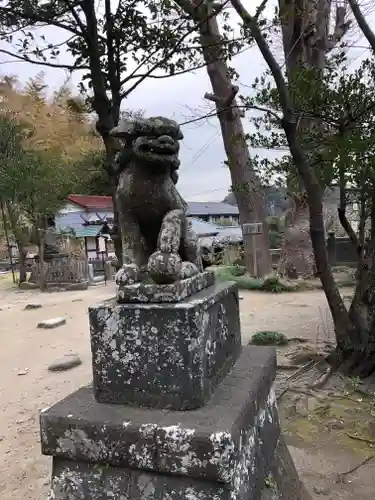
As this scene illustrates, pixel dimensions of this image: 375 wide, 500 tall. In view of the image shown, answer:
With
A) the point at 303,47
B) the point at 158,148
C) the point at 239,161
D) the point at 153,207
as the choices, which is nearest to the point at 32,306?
the point at 239,161

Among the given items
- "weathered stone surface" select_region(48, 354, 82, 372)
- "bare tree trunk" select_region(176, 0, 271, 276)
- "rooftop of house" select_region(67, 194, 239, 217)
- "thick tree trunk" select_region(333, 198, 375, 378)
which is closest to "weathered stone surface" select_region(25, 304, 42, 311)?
"weathered stone surface" select_region(48, 354, 82, 372)

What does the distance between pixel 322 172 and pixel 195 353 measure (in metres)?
3.13

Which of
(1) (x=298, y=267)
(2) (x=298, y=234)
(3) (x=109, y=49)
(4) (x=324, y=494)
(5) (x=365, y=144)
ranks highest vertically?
(3) (x=109, y=49)

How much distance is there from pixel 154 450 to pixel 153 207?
3.11 ft

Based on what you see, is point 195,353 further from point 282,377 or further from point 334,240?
point 334,240

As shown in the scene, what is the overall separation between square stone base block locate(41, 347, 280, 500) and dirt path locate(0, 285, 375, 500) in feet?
4.27

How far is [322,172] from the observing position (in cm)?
424

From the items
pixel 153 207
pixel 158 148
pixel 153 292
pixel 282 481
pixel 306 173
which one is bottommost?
pixel 282 481

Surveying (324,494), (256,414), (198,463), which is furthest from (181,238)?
(324,494)

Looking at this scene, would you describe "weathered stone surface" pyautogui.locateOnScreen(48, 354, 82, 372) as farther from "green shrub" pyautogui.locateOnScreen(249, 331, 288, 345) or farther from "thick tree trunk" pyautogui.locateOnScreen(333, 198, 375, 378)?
"thick tree trunk" pyautogui.locateOnScreen(333, 198, 375, 378)

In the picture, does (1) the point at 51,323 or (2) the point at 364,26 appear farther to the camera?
(1) the point at 51,323

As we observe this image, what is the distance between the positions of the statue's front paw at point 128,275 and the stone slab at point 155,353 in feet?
0.30

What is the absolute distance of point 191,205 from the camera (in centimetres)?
3144

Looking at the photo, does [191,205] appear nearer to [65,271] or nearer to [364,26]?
[65,271]
